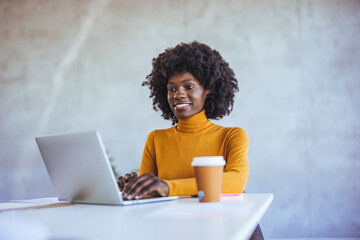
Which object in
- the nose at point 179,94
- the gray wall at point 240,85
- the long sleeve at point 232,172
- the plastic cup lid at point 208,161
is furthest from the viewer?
the gray wall at point 240,85

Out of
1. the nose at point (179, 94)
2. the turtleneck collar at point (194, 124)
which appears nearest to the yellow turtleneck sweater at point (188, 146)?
the turtleneck collar at point (194, 124)

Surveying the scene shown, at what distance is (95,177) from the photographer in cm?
107

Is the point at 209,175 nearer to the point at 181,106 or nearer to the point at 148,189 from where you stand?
the point at 148,189

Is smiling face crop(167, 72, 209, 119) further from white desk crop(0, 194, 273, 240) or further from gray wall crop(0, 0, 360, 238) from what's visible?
gray wall crop(0, 0, 360, 238)

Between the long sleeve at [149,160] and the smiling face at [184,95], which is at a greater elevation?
the smiling face at [184,95]

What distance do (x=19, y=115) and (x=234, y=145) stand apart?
3.09 m

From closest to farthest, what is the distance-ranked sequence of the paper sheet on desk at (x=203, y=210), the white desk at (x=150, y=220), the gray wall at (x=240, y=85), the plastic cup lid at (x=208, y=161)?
the white desk at (x=150, y=220), the paper sheet on desk at (x=203, y=210), the plastic cup lid at (x=208, y=161), the gray wall at (x=240, y=85)

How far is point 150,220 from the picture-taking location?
80 cm

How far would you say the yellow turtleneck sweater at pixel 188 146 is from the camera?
5.66ft

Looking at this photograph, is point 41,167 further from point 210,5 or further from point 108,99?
point 210,5

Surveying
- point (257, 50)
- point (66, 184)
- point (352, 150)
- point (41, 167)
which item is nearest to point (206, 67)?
point (66, 184)

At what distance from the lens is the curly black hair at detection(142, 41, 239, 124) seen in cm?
192

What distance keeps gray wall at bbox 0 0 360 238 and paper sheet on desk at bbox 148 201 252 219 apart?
2786 millimetres

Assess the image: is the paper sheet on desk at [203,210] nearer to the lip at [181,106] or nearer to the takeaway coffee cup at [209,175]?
the takeaway coffee cup at [209,175]
